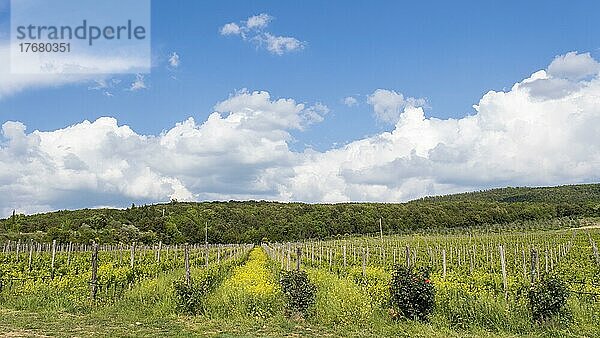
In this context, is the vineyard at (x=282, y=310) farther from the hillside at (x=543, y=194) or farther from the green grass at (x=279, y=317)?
the hillside at (x=543, y=194)

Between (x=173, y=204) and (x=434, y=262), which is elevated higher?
(x=173, y=204)

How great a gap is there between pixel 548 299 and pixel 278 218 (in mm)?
103105

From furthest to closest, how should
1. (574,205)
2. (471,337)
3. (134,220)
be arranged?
(574,205) → (134,220) → (471,337)

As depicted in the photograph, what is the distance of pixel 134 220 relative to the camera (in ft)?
318

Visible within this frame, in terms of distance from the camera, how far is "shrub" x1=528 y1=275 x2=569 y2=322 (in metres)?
12.1

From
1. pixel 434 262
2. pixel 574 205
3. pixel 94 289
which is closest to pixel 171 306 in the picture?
pixel 94 289

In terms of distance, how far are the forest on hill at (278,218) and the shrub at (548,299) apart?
2891 inches

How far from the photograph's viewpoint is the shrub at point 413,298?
1302 centimetres

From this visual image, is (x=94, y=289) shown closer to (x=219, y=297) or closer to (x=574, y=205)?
(x=219, y=297)

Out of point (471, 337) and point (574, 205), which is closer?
point (471, 337)

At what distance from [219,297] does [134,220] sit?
3366 inches

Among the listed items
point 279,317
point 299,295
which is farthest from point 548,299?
point 279,317

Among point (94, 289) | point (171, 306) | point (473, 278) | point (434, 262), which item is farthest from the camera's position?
point (434, 262)

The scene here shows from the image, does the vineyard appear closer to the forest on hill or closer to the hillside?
the forest on hill
